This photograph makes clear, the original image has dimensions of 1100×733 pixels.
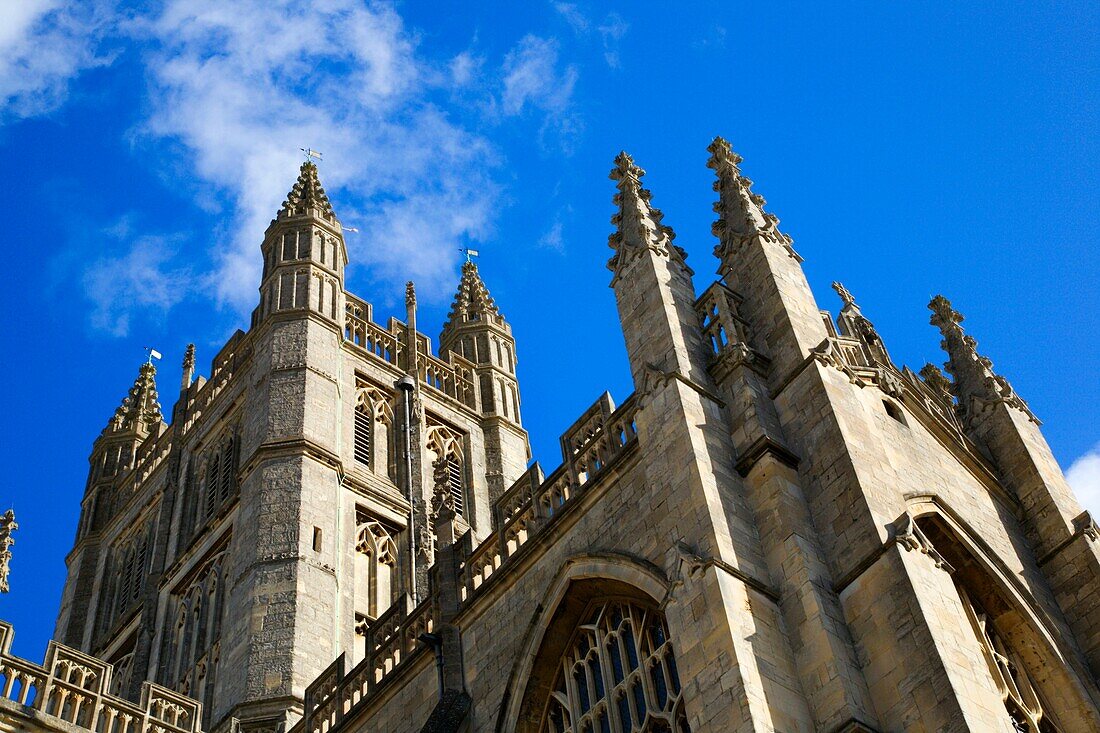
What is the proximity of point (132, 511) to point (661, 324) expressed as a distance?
82.8ft

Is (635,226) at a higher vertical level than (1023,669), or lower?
higher

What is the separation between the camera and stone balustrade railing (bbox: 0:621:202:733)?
57.3 feet

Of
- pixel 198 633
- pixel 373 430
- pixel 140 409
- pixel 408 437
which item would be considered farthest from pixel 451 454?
pixel 140 409

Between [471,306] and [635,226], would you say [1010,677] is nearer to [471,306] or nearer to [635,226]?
[635,226]

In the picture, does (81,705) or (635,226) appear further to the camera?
(635,226)

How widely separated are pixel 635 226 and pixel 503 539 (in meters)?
4.82

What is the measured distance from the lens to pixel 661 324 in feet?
60.0

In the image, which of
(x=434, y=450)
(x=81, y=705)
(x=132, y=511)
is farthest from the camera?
(x=132, y=511)

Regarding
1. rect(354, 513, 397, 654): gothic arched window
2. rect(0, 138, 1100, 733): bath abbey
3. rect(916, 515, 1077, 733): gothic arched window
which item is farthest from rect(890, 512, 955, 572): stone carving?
rect(354, 513, 397, 654): gothic arched window

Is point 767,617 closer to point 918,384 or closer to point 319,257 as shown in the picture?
point 918,384

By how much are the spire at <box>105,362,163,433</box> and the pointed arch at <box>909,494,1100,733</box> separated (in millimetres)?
31669

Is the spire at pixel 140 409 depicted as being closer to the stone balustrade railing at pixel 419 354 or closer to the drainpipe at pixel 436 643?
the stone balustrade railing at pixel 419 354

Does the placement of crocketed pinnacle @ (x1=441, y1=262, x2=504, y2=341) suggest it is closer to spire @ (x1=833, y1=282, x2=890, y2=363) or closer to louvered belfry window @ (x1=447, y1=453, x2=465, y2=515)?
louvered belfry window @ (x1=447, y1=453, x2=465, y2=515)

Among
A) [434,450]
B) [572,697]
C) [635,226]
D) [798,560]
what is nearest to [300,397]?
[434,450]
